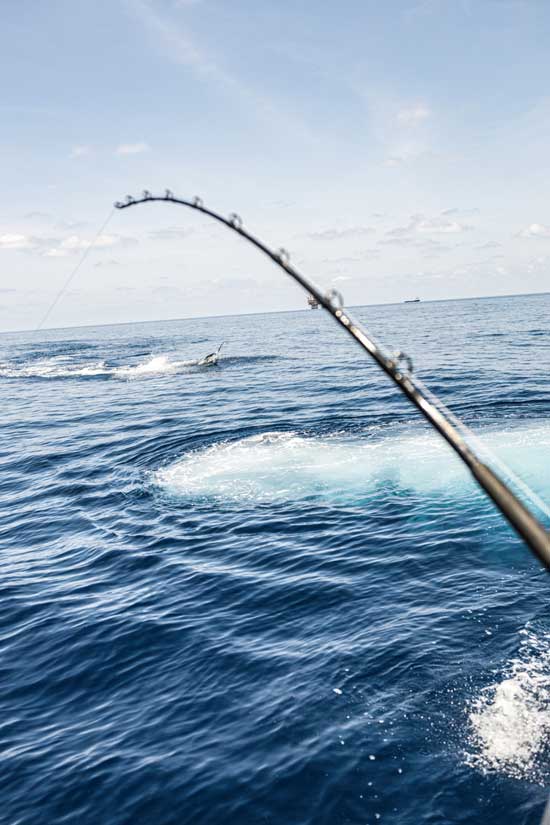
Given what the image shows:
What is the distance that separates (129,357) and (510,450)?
216 feet

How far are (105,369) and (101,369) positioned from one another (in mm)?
504

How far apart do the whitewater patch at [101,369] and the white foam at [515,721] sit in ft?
167

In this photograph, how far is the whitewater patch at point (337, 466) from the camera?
66.5 feet

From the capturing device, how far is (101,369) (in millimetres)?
65625

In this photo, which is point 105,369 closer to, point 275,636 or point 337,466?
point 337,466

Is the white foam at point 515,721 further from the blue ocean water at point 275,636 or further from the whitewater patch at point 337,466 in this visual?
the whitewater patch at point 337,466

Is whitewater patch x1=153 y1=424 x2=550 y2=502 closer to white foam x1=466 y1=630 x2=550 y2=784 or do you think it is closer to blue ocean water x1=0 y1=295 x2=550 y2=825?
blue ocean water x1=0 y1=295 x2=550 y2=825

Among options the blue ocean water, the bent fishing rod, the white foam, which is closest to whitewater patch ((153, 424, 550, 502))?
the blue ocean water

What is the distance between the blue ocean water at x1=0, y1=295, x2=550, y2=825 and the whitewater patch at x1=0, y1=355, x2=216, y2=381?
109ft

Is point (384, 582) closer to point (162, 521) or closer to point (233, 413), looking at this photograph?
point (162, 521)

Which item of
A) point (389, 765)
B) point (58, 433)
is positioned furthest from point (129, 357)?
point (389, 765)

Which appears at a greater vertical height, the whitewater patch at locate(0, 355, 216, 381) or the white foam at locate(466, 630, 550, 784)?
the whitewater patch at locate(0, 355, 216, 381)

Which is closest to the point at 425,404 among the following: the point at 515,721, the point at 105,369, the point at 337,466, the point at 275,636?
the point at 515,721

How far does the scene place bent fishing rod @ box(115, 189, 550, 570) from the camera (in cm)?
284
